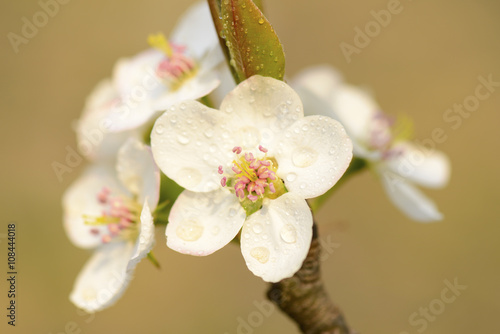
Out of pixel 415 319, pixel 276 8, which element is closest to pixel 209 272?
pixel 415 319

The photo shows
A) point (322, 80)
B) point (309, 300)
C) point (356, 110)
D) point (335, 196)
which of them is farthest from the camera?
Result: point (335, 196)

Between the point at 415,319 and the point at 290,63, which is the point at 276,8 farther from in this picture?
the point at 415,319

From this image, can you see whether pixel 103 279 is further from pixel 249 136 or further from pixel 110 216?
pixel 249 136

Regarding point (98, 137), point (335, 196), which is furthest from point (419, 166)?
point (335, 196)

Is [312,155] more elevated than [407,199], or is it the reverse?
[312,155]

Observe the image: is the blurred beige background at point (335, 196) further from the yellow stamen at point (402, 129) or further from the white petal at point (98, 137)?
the white petal at point (98, 137)

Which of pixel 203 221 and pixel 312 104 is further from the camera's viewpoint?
pixel 312 104
